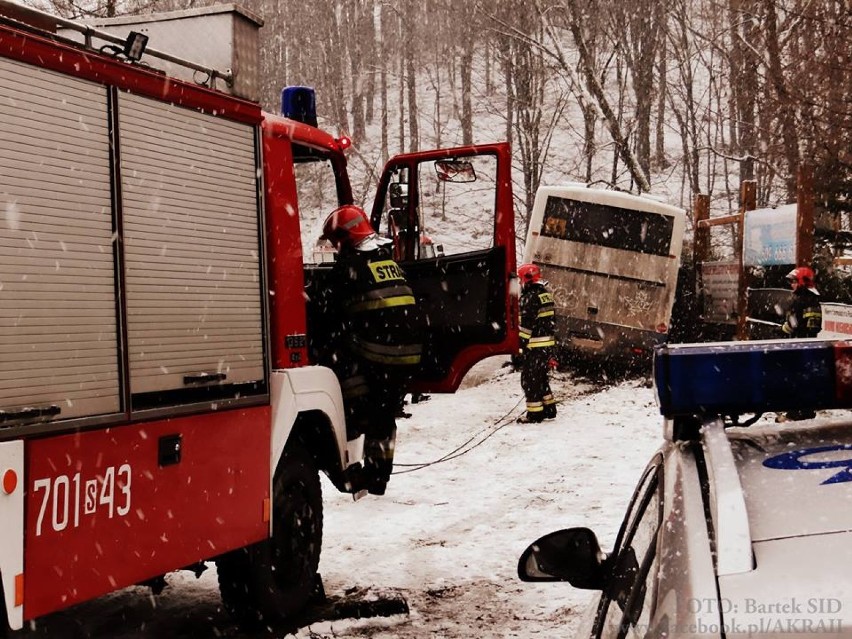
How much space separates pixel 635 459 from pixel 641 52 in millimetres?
26116

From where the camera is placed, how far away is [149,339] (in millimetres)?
4445

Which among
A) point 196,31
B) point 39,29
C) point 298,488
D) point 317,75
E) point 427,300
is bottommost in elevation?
point 298,488

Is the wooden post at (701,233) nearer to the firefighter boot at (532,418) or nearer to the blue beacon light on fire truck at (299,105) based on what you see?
the firefighter boot at (532,418)

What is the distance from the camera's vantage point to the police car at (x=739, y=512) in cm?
146

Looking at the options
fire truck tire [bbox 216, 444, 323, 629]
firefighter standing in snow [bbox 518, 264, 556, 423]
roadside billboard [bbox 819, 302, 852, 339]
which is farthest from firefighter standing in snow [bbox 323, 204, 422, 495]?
firefighter standing in snow [bbox 518, 264, 556, 423]

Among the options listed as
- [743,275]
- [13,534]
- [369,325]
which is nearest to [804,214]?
Answer: [743,275]

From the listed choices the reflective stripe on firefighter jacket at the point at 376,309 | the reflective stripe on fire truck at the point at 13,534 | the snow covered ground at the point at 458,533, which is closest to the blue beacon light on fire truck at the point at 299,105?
the reflective stripe on firefighter jacket at the point at 376,309

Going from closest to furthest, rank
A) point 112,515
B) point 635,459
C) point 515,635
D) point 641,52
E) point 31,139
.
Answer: point 31,139 → point 112,515 → point 515,635 → point 635,459 → point 641,52

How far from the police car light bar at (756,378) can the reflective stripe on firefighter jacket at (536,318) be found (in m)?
11.4

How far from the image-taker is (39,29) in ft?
12.7

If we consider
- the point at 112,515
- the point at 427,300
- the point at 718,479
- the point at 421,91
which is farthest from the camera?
the point at 421,91

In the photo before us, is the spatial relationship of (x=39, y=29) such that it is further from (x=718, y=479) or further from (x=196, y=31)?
(x=718, y=479)

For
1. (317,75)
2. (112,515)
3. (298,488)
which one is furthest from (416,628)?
(317,75)

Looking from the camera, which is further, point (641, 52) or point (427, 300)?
point (641, 52)
